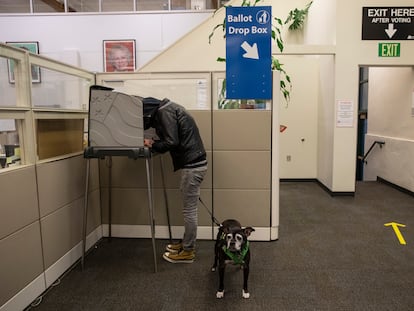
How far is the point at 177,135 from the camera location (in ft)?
9.14

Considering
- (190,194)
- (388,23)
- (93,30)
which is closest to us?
(190,194)

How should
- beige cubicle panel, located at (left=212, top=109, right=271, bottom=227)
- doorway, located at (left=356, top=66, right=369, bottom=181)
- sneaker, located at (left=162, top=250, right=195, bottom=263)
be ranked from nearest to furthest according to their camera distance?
1. sneaker, located at (left=162, top=250, right=195, bottom=263)
2. beige cubicle panel, located at (left=212, top=109, right=271, bottom=227)
3. doorway, located at (left=356, top=66, right=369, bottom=181)

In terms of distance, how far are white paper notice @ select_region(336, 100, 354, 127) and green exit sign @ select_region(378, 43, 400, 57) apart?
2.76 ft

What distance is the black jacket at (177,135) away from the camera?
275 centimetres

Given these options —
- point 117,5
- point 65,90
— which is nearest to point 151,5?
point 117,5

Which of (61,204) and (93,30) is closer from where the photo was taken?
(61,204)

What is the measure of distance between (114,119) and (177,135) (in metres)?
0.54

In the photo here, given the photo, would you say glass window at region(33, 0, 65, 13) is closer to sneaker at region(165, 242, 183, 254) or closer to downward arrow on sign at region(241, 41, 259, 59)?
downward arrow on sign at region(241, 41, 259, 59)

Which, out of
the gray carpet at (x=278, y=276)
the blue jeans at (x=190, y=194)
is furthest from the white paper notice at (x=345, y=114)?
the blue jeans at (x=190, y=194)

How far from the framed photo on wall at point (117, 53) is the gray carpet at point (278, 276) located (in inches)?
179

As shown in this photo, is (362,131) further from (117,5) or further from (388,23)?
(117,5)

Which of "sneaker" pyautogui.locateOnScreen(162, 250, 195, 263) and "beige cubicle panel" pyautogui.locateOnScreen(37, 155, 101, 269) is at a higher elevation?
"beige cubicle panel" pyautogui.locateOnScreen(37, 155, 101, 269)

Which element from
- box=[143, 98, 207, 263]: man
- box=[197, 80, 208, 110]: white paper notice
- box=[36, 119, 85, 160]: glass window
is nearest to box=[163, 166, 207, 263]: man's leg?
box=[143, 98, 207, 263]: man

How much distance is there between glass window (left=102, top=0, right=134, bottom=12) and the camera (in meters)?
7.05
